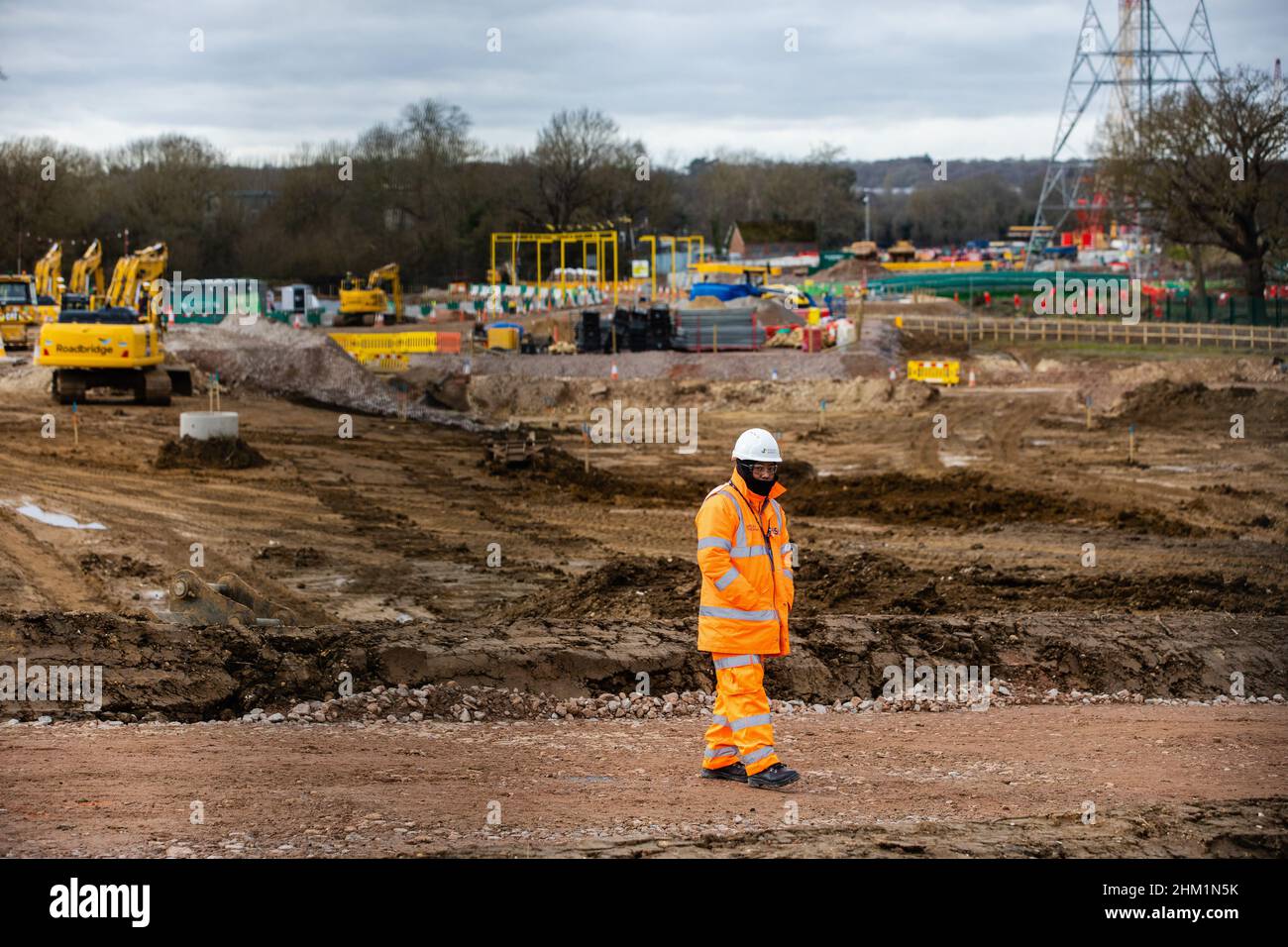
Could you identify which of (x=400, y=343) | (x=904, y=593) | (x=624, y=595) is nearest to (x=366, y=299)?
(x=400, y=343)

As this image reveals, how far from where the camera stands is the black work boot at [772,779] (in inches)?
305

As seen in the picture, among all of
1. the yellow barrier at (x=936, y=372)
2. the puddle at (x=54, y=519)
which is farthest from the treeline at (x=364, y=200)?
the puddle at (x=54, y=519)

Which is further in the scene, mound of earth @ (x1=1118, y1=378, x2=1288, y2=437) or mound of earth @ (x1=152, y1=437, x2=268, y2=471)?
mound of earth @ (x1=1118, y1=378, x2=1288, y2=437)

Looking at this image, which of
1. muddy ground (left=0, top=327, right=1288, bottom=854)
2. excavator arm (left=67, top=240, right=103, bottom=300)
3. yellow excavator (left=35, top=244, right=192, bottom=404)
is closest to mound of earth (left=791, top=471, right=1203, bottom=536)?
muddy ground (left=0, top=327, right=1288, bottom=854)

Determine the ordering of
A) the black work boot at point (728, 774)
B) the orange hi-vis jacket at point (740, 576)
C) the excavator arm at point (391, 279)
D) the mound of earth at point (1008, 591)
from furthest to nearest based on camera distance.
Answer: the excavator arm at point (391, 279) → the mound of earth at point (1008, 591) → the black work boot at point (728, 774) → the orange hi-vis jacket at point (740, 576)

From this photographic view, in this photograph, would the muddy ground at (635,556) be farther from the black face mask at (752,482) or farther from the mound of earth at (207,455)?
the black face mask at (752,482)

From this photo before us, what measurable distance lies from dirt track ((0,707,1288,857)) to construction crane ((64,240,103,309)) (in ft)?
99.4

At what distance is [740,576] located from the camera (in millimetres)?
7492

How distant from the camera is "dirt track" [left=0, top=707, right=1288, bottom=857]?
21.5 ft

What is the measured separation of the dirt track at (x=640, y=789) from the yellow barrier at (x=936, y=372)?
105 ft

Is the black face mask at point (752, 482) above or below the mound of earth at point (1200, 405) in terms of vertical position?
above

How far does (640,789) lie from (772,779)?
0.71 meters

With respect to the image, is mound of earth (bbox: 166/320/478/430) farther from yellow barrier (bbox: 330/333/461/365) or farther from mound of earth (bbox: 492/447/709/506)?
mound of earth (bbox: 492/447/709/506)
